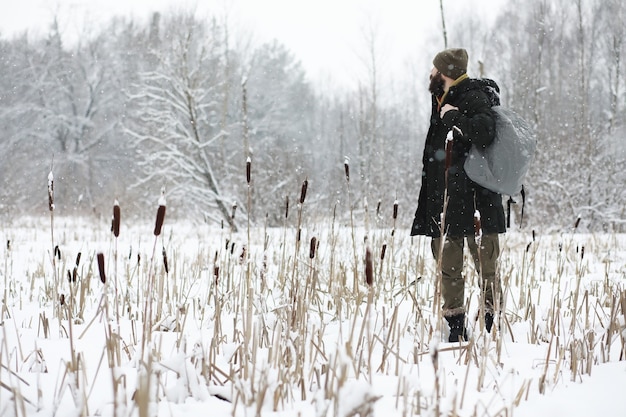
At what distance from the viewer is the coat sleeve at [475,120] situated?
2.58 m

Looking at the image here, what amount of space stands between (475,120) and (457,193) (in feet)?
1.35

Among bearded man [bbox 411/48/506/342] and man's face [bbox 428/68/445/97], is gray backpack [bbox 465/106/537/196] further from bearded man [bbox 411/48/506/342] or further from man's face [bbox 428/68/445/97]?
man's face [bbox 428/68/445/97]

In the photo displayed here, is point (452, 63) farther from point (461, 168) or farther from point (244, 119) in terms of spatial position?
point (244, 119)

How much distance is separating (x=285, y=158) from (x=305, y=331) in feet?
42.9

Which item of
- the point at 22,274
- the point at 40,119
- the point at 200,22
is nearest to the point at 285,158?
the point at 200,22

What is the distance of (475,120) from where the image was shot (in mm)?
2578

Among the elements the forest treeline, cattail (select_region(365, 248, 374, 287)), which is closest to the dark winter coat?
cattail (select_region(365, 248, 374, 287))

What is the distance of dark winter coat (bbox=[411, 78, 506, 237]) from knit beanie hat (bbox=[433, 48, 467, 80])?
0.24ft

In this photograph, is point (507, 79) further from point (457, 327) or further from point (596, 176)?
point (457, 327)

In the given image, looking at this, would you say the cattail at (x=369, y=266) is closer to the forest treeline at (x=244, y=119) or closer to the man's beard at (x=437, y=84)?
the man's beard at (x=437, y=84)

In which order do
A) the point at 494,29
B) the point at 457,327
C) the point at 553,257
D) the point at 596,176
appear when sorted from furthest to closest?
1. the point at 494,29
2. the point at 596,176
3. the point at 553,257
4. the point at 457,327

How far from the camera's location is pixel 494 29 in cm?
2530

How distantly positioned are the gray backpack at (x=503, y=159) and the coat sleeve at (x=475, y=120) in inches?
1.7

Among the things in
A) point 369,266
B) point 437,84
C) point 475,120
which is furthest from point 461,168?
point 369,266
